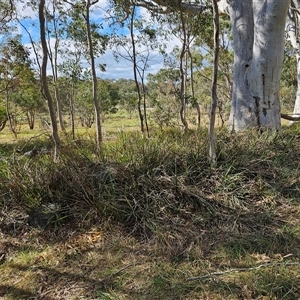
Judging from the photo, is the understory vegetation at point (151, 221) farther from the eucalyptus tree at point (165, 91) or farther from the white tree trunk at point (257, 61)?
the eucalyptus tree at point (165, 91)

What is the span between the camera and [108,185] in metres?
2.66

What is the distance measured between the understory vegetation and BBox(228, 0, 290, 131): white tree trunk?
3.45 feet

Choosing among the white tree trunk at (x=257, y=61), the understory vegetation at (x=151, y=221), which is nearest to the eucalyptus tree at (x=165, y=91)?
the white tree trunk at (x=257, y=61)

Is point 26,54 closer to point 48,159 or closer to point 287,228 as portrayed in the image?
point 48,159

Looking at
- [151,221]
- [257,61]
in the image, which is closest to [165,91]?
[257,61]

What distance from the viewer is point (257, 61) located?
4.21 meters

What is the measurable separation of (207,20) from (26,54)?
470 cm

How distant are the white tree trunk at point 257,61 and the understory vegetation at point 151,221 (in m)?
1.05

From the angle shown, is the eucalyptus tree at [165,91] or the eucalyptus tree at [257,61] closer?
the eucalyptus tree at [257,61]

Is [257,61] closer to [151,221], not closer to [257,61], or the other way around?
[257,61]

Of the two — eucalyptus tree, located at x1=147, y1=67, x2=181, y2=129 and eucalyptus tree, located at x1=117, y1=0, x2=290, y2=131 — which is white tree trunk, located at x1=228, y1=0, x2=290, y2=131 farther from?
eucalyptus tree, located at x1=147, y1=67, x2=181, y2=129

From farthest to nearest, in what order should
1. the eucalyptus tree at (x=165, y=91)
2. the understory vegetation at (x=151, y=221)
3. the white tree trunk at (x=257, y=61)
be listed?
the eucalyptus tree at (x=165, y=91) < the white tree trunk at (x=257, y=61) < the understory vegetation at (x=151, y=221)

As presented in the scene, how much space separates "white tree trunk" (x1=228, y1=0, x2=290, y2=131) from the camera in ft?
13.3

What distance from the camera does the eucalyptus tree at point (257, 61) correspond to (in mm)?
4059
